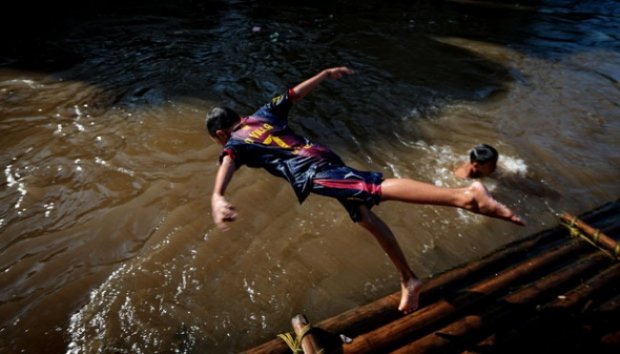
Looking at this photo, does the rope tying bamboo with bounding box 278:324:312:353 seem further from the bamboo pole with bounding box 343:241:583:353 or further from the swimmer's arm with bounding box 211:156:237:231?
the swimmer's arm with bounding box 211:156:237:231

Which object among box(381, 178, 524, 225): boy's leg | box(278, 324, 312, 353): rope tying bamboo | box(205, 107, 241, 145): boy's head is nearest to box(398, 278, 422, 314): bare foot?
box(381, 178, 524, 225): boy's leg

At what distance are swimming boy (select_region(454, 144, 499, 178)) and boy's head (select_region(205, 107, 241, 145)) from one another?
2.92 m

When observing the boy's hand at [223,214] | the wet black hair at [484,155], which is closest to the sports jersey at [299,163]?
the boy's hand at [223,214]

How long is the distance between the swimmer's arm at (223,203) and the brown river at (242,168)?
3.61ft

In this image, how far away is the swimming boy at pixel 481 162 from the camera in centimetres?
454

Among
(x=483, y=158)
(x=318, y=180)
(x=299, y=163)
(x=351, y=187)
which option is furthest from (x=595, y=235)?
(x=299, y=163)

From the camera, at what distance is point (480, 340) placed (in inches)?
110

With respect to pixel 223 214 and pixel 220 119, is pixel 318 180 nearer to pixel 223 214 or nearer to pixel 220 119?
pixel 223 214

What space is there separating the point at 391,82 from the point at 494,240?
14.2 ft

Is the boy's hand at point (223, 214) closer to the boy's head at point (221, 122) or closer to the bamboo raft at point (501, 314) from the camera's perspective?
the bamboo raft at point (501, 314)

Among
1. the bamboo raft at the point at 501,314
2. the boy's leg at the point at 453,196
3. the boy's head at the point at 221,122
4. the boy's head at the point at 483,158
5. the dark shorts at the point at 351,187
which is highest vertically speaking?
the boy's head at the point at 221,122

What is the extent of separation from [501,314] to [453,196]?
1.07 meters

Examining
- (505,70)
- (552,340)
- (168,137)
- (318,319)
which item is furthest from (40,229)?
(505,70)

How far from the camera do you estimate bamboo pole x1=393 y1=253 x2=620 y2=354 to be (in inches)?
104
